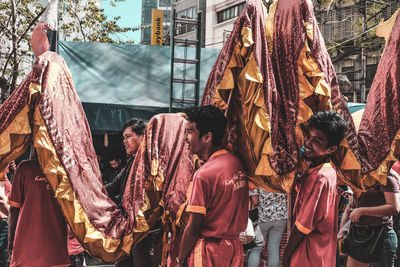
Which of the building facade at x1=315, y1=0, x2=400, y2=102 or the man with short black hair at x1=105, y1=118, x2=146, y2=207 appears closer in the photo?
the man with short black hair at x1=105, y1=118, x2=146, y2=207

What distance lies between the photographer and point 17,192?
10.1 ft

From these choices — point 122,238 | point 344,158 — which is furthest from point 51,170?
point 344,158

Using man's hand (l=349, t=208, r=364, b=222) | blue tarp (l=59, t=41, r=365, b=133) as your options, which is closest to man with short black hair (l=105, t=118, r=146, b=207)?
man's hand (l=349, t=208, r=364, b=222)

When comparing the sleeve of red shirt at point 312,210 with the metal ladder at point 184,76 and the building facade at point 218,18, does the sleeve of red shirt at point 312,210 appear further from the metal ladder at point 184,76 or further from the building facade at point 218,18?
the building facade at point 218,18

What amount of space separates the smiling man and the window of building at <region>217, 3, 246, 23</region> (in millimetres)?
20398

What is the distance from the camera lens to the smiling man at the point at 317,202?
2.41 metres

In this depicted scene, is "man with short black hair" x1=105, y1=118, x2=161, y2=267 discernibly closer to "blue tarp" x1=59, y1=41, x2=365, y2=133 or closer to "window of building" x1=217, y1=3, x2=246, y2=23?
"blue tarp" x1=59, y1=41, x2=365, y2=133

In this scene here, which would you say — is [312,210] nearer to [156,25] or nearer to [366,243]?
[366,243]

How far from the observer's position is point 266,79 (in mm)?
2533

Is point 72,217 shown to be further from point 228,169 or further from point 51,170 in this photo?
point 228,169

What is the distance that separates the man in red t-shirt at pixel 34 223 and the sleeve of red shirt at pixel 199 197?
1.16 meters

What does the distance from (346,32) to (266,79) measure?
15.5 meters

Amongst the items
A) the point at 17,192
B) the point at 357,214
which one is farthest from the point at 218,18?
the point at 17,192

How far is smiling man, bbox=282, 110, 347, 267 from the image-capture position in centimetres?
Result: 241
